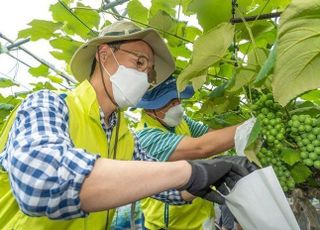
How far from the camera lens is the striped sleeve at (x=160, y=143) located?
148 centimetres

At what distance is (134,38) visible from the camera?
1225 mm

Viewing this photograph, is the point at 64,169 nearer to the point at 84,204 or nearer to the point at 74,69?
the point at 84,204

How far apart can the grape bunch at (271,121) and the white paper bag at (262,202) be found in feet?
0.22

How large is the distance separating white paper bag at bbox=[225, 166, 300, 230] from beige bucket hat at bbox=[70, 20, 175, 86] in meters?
0.55

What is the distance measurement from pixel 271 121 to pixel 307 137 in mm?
81

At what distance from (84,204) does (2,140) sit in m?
0.38

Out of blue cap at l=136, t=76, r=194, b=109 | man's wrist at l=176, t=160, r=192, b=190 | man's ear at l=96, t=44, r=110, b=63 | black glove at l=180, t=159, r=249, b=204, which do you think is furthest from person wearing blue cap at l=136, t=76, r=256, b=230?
man's wrist at l=176, t=160, r=192, b=190

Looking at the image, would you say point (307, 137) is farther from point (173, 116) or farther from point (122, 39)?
point (173, 116)

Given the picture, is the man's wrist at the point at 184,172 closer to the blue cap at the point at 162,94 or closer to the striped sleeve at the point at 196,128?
the blue cap at the point at 162,94

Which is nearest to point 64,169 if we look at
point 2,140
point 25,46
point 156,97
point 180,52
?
point 2,140

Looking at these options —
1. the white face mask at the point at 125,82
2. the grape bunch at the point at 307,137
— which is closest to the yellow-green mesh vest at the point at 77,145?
the white face mask at the point at 125,82

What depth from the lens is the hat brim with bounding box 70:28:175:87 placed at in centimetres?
119

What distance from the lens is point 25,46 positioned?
11.9 ft

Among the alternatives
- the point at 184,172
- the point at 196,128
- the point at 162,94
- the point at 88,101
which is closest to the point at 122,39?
the point at 88,101
